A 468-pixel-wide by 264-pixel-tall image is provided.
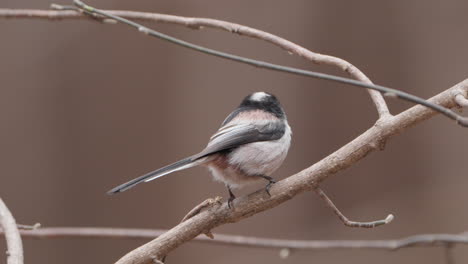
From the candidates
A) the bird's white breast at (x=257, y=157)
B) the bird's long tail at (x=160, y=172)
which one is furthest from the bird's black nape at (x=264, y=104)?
the bird's long tail at (x=160, y=172)

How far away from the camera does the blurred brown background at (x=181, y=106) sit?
19.6 feet

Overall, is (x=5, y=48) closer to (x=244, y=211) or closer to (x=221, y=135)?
(x=221, y=135)

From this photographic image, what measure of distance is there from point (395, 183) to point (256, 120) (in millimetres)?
2996

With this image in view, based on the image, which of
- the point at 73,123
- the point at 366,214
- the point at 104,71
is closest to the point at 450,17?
the point at 366,214

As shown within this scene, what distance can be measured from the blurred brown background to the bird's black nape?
224cm

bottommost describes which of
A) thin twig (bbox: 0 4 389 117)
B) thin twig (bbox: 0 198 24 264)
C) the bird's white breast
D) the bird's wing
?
thin twig (bbox: 0 198 24 264)

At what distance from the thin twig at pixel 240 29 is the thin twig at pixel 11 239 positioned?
1.09 metres

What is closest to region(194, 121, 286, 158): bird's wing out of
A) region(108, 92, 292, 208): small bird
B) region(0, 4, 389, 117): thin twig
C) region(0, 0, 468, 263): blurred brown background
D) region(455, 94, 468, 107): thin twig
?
region(108, 92, 292, 208): small bird

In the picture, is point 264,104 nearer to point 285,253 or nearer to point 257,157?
point 257,157

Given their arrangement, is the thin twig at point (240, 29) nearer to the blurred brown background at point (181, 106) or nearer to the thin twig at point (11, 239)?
the thin twig at point (11, 239)

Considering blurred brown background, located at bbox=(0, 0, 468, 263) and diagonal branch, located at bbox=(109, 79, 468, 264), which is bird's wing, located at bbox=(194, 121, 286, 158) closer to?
diagonal branch, located at bbox=(109, 79, 468, 264)

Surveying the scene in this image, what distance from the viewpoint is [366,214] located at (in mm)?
5746

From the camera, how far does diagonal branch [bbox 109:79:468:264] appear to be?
232cm

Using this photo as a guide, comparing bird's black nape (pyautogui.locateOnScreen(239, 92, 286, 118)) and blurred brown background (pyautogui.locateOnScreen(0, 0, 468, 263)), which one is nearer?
bird's black nape (pyautogui.locateOnScreen(239, 92, 286, 118))
